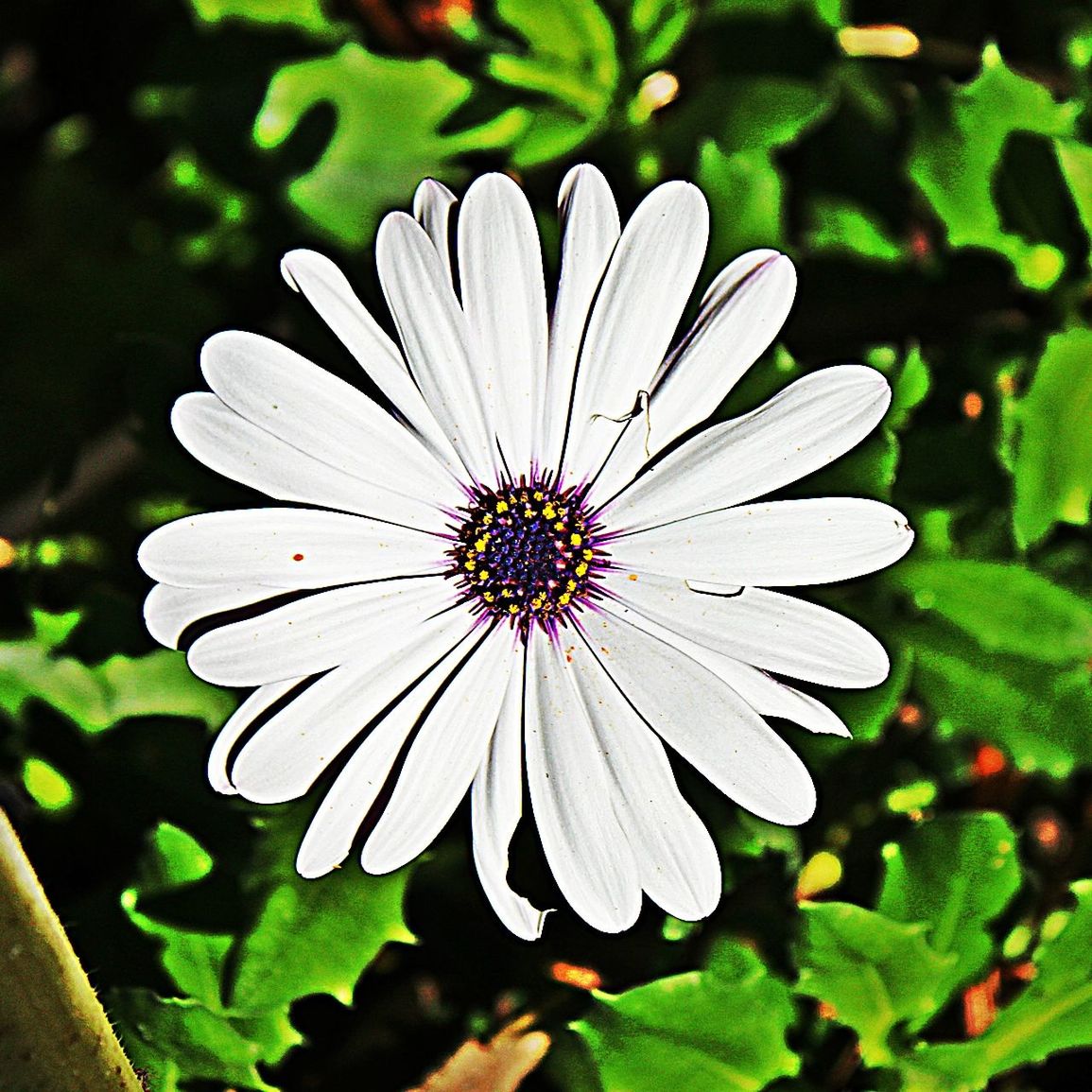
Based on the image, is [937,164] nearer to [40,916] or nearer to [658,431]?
[658,431]

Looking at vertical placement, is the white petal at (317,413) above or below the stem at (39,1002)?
above

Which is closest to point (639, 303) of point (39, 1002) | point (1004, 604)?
point (1004, 604)

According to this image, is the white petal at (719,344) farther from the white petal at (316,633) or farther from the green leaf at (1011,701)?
the green leaf at (1011,701)

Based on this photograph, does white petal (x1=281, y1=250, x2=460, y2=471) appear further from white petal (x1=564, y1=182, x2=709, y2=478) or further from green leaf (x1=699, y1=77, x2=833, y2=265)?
green leaf (x1=699, y1=77, x2=833, y2=265)

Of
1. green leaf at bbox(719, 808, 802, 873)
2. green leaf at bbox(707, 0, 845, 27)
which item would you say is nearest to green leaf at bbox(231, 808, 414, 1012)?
green leaf at bbox(719, 808, 802, 873)

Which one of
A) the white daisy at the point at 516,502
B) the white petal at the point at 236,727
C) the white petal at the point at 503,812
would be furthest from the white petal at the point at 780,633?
the white petal at the point at 236,727

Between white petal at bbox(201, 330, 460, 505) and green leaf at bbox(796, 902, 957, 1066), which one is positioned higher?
white petal at bbox(201, 330, 460, 505)

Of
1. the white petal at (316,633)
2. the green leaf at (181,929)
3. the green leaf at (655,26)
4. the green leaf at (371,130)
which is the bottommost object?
the green leaf at (181,929)
